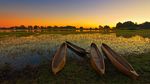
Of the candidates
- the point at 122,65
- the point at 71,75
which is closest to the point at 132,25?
the point at 122,65

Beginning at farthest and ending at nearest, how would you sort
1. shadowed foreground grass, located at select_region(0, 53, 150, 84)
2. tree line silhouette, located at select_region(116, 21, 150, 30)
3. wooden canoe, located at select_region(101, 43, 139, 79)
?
tree line silhouette, located at select_region(116, 21, 150, 30) < wooden canoe, located at select_region(101, 43, 139, 79) < shadowed foreground grass, located at select_region(0, 53, 150, 84)

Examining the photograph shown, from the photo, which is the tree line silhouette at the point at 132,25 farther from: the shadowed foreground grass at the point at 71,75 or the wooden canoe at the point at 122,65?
the shadowed foreground grass at the point at 71,75

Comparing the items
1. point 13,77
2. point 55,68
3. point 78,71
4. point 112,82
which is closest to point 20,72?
point 13,77

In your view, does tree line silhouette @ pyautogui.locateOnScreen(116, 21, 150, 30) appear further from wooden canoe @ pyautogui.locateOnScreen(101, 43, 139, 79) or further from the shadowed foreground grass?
the shadowed foreground grass

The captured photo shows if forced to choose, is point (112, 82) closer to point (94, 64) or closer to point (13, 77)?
point (94, 64)

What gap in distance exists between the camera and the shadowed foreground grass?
12648mm

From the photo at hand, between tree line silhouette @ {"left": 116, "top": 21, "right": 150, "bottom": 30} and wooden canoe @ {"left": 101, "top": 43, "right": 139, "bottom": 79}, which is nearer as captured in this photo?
wooden canoe @ {"left": 101, "top": 43, "right": 139, "bottom": 79}

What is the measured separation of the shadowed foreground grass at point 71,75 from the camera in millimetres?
12648

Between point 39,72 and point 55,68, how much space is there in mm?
922

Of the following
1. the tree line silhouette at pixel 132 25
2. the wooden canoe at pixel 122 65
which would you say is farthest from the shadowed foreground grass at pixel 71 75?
the tree line silhouette at pixel 132 25

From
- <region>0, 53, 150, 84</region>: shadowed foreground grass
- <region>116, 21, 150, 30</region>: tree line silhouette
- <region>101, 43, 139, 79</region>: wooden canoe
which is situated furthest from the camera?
<region>116, 21, 150, 30</region>: tree line silhouette

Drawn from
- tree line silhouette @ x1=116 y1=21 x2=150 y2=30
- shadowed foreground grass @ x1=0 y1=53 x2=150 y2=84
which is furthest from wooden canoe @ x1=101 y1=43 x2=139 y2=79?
tree line silhouette @ x1=116 y1=21 x2=150 y2=30

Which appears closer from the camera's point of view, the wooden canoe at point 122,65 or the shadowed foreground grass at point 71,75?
the shadowed foreground grass at point 71,75

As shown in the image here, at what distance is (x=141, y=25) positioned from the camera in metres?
138
